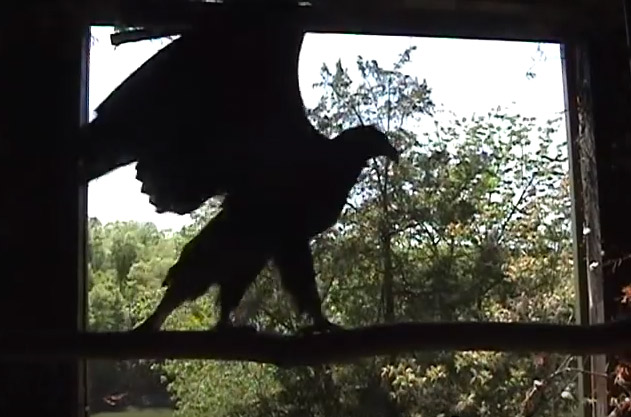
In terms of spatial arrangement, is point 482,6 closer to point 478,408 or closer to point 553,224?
point 553,224

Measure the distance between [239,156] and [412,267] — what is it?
323 mm

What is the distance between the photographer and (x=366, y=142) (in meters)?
0.89

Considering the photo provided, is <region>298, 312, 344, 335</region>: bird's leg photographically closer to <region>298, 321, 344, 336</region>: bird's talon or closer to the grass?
<region>298, 321, 344, 336</region>: bird's talon

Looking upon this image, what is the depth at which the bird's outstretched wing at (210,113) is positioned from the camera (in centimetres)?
82

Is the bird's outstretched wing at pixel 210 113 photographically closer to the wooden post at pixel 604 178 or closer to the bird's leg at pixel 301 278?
the bird's leg at pixel 301 278

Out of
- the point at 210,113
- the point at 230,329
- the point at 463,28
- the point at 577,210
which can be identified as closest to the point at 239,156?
the point at 210,113

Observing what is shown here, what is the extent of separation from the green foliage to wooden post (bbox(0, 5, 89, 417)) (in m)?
0.05

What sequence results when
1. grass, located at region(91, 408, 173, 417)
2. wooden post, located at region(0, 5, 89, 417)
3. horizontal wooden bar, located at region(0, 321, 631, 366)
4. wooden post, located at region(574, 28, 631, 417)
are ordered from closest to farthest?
horizontal wooden bar, located at region(0, 321, 631, 366) → wooden post, located at region(0, 5, 89, 417) → grass, located at region(91, 408, 173, 417) → wooden post, located at region(574, 28, 631, 417)

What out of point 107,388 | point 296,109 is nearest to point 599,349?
point 296,109

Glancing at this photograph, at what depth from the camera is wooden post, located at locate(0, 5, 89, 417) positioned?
81 cm

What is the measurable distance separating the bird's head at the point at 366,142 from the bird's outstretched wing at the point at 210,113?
0.11 feet

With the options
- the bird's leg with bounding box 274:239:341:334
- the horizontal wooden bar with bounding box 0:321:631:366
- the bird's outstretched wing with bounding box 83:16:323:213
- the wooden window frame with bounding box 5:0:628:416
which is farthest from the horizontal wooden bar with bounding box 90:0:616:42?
→ the horizontal wooden bar with bounding box 0:321:631:366

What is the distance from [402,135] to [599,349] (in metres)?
0.48

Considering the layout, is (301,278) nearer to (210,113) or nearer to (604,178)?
(210,113)
